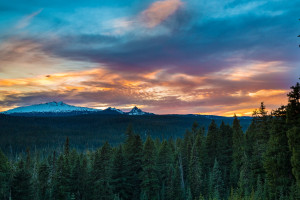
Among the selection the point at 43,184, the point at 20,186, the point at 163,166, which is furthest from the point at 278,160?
the point at 43,184

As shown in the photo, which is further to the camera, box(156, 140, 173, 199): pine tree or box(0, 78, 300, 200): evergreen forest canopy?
box(156, 140, 173, 199): pine tree

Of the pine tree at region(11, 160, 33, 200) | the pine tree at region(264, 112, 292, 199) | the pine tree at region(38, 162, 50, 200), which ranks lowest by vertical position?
the pine tree at region(38, 162, 50, 200)

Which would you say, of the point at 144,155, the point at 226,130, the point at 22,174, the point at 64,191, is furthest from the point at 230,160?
the point at 22,174

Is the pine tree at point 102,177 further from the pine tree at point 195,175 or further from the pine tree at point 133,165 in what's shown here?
the pine tree at point 195,175

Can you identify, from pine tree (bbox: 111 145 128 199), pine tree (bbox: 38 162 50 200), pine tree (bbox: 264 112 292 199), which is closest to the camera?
pine tree (bbox: 264 112 292 199)

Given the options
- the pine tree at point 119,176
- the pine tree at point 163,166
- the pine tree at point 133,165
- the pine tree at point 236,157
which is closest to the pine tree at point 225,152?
the pine tree at point 236,157

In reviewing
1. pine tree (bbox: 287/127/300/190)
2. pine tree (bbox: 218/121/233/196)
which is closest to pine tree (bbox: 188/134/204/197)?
pine tree (bbox: 218/121/233/196)

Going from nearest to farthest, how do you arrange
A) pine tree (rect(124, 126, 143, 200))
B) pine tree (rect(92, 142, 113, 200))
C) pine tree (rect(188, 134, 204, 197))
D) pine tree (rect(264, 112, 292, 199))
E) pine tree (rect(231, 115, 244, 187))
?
pine tree (rect(264, 112, 292, 199)) → pine tree (rect(92, 142, 113, 200)) → pine tree (rect(124, 126, 143, 200)) → pine tree (rect(231, 115, 244, 187)) → pine tree (rect(188, 134, 204, 197))

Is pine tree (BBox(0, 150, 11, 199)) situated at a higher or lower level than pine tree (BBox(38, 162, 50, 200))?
higher

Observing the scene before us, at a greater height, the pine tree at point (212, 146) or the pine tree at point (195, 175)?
the pine tree at point (212, 146)

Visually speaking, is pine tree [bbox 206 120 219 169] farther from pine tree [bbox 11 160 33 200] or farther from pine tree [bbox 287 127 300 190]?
pine tree [bbox 11 160 33 200]

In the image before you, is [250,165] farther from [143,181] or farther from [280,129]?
[143,181]

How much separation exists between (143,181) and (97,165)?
8.37 metres

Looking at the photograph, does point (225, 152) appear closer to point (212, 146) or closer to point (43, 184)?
point (212, 146)
